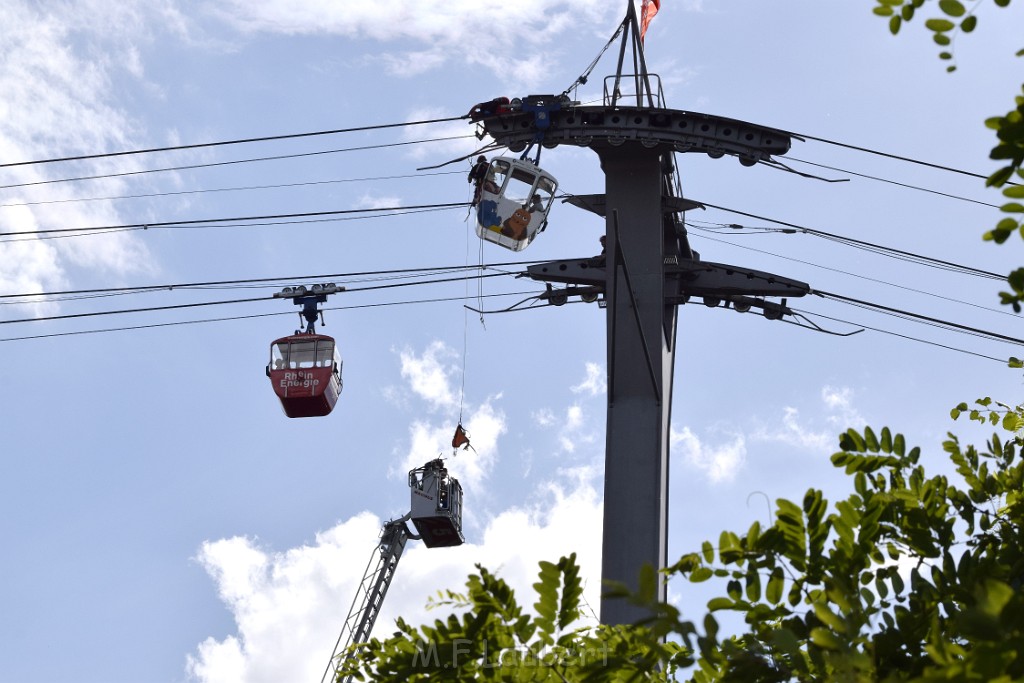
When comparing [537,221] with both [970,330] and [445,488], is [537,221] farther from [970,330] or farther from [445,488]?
[445,488]

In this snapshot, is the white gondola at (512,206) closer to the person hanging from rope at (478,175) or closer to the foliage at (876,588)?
the person hanging from rope at (478,175)

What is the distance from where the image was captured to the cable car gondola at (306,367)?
102ft

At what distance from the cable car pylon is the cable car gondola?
509cm

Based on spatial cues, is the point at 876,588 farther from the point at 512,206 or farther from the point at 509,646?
the point at 512,206

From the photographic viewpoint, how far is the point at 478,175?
98.3 feet

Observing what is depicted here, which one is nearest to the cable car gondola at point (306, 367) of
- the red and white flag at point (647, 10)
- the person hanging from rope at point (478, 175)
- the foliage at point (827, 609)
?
the person hanging from rope at point (478, 175)

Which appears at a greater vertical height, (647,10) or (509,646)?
(647,10)

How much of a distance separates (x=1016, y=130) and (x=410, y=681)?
5.12m

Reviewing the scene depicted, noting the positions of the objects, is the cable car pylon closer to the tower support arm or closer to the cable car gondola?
the tower support arm

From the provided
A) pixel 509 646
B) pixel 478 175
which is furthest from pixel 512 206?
pixel 509 646

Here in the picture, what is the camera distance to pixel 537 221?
30.0m

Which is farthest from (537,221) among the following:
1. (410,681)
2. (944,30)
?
(944,30)

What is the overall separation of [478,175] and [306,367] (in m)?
5.38

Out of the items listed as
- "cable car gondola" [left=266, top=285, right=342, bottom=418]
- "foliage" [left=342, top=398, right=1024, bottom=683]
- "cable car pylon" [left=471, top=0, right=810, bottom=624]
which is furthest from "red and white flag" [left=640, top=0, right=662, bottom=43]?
"foliage" [left=342, top=398, right=1024, bottom=683]
